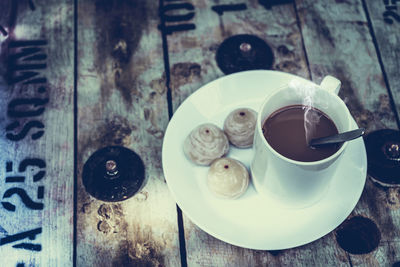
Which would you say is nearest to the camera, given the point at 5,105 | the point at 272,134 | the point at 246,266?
the point at 272,134

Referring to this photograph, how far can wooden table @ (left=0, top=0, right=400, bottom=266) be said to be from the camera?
2.59 ft

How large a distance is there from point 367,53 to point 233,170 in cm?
51

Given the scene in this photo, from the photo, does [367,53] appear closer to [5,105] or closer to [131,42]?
[131,42]

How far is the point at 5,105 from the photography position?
92 cm

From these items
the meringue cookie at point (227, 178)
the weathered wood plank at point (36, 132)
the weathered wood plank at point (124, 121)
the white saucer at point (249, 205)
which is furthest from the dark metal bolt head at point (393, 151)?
the weathered wood plank at point (36, 132)

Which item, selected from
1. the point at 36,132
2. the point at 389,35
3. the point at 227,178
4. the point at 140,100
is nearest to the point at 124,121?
the point at 140,100

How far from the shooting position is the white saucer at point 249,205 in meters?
0.70

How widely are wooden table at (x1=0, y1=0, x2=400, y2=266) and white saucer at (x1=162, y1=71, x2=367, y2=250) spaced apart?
0.32 ft

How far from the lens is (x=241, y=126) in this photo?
29.6 inches

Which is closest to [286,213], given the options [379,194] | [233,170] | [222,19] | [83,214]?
[233,170]

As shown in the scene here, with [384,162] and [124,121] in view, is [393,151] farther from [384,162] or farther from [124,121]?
[124,121]

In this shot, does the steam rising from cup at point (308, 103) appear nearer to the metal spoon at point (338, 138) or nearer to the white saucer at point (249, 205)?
the metal spoon at point (338, 138)

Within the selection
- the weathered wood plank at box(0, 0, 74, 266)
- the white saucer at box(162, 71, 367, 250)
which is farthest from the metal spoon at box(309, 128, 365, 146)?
the weathered wood plank at box(0, 0, 74, 266)

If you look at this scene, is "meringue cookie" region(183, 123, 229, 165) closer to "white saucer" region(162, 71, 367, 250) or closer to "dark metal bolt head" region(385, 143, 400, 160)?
"white saucer" region(162, 71, 367, 250)
